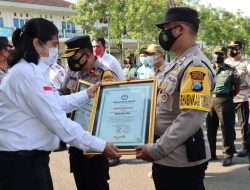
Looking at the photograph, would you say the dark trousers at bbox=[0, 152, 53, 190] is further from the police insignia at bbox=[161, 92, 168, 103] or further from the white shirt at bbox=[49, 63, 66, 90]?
the white shirt at bbox=[49, 63, 66, 90]

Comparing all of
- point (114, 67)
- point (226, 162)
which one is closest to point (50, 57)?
Result: point (114, 67)

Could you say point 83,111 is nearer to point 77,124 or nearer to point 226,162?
point 77,124

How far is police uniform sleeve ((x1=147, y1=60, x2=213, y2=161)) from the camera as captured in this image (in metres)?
2.29

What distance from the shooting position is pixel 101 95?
3.07 metres

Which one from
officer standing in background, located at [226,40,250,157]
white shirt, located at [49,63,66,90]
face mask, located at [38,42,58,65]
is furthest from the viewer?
white shirt, located at [49,63,66,90]

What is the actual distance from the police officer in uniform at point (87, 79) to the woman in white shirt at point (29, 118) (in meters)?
0.89

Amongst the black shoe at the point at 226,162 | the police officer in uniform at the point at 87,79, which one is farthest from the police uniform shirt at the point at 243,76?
the police officer in uniform at the point at 87,79

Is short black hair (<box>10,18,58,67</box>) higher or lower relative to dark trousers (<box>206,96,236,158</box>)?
higher

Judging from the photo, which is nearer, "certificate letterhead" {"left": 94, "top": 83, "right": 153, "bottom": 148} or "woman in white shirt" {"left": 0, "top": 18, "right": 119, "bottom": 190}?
"woman in white shirt" {"left": 0, "top": 18, "right": 119, "bottom": 190}

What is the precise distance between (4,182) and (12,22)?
3616 centimetres

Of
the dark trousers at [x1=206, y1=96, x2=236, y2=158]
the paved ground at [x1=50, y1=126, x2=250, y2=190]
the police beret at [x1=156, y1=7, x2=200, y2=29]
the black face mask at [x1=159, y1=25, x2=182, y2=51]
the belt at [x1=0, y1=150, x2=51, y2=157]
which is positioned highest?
the police beret at [x1=156, y1=7, x2=200, y2=29]

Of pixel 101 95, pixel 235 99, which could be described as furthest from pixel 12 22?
pixel 101 95

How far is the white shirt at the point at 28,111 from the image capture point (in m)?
2.31

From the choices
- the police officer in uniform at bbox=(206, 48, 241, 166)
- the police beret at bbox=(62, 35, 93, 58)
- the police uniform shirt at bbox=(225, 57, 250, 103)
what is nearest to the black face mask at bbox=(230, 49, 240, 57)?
the police uniform shirt at bbox=(225, 57, 250, 103)
